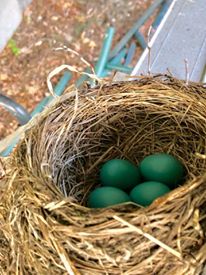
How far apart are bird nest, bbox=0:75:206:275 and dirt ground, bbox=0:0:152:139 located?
145cm

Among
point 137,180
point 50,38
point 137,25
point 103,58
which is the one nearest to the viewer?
point 137,180

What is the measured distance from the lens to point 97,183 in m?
0.87

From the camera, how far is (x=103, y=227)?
0.60 meters

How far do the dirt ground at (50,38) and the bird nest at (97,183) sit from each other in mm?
1448

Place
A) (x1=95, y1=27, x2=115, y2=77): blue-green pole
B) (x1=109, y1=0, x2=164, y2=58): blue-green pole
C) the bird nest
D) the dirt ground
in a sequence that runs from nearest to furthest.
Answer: the bird nest
(x1=95, y1=27, x2=115, y2=77): blue-green pole
(x1=109, y1=0, x2=164, y2=58): blue-green pole
the dirt ground

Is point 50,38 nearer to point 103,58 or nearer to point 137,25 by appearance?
point 137,25

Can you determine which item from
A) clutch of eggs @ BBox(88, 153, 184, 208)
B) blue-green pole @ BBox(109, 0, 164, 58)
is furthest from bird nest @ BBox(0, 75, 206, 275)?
blue-green pole @ BBox(109, 0, 164, 58)

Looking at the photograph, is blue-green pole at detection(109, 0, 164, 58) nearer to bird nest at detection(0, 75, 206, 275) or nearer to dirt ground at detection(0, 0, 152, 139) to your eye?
dirt ground at detection(0, 0, 152, 139)

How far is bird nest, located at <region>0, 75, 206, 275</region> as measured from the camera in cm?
60

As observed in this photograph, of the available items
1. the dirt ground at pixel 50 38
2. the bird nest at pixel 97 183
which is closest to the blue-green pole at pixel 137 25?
the dirt ground at pixel 50 38

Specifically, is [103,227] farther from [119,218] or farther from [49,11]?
[49,11]

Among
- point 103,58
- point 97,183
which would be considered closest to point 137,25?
point 103,58

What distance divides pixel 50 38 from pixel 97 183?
1738 mm

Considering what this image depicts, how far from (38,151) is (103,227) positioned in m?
0.17
